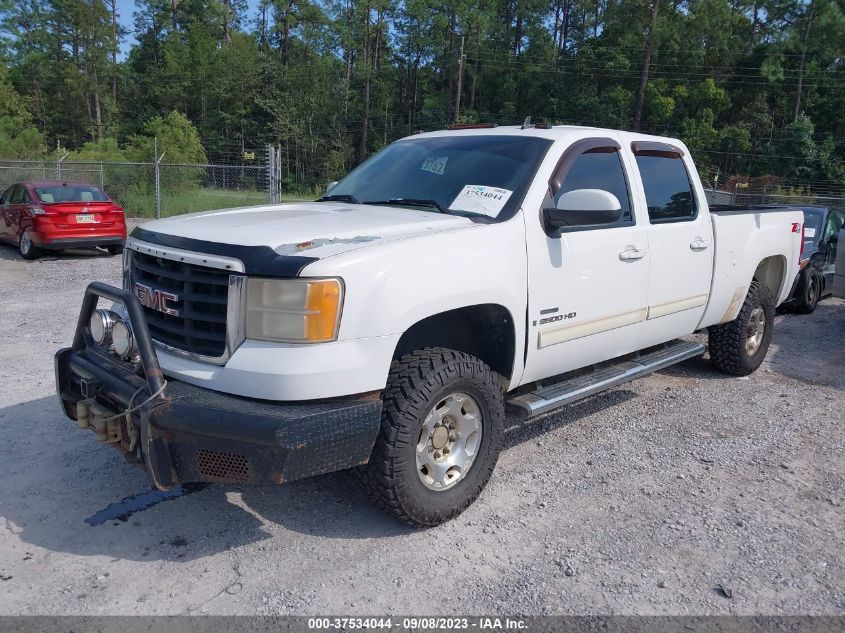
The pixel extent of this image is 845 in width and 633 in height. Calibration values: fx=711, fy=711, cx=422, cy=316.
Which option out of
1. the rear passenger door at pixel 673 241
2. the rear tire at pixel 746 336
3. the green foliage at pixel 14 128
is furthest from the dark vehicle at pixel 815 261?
the green foliage at pixel 14 128

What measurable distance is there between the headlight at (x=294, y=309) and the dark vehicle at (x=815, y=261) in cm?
802

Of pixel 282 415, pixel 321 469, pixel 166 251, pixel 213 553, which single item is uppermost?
pixel 166 251

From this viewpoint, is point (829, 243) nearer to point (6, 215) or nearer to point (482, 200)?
point (482, 200)

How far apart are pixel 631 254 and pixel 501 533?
2.00 m

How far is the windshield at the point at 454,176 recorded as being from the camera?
4020 millimetres

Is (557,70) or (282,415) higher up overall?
(557,70)

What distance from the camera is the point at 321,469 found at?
119 inches

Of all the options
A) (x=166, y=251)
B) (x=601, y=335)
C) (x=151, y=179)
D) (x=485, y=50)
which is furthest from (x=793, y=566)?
(x=485, y=50)

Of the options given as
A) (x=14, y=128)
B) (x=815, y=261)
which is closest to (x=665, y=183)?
(x=815, y=261)

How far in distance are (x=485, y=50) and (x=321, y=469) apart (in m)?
67.6

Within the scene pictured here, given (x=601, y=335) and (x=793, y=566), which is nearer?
(x=793, y=566)

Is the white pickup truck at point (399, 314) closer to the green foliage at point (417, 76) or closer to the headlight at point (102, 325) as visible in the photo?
the headlight at point (102, 325)

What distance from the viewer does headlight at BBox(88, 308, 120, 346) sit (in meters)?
3.60

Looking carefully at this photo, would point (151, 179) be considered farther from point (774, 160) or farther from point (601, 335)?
point (774, 160)
